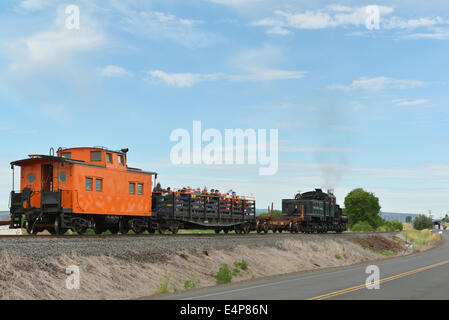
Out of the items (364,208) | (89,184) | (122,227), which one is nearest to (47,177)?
(89,184)

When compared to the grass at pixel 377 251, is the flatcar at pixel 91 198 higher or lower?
higher

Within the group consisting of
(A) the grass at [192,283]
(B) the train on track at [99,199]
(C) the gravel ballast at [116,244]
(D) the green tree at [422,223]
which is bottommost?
(D) the green tree at [422,223]

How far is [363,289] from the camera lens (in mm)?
17219

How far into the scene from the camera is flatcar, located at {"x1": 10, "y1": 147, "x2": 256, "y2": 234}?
22906mm

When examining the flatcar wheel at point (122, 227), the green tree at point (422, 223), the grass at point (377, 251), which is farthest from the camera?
the green tree at point (422, 223)

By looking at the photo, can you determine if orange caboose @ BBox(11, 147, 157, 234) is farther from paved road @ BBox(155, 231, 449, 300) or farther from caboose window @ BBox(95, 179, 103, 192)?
paved road @ BBox(155, 231, 449, 300)

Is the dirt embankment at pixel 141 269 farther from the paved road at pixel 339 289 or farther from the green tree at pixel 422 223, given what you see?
the green tree at pixel 422 223

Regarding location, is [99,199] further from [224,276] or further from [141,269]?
[224,276]

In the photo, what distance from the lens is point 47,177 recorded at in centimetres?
2408

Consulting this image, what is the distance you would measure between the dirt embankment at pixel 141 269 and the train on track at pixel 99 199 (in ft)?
14.5

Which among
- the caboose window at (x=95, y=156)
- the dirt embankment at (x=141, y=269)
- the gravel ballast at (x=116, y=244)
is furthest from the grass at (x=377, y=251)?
the caboose window at (x=95, y=156)

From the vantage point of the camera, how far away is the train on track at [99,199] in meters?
22.9
